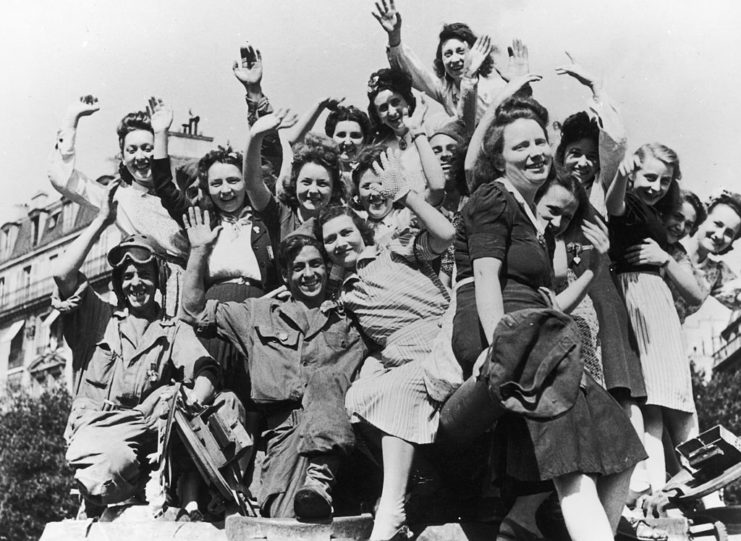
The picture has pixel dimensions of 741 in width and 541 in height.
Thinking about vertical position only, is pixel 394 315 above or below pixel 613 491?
above

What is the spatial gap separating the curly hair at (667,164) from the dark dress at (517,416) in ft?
7.67

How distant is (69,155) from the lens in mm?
9750

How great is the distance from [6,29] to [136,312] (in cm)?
490

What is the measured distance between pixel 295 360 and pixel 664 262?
251 centimetres

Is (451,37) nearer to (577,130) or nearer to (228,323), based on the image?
(577,130)

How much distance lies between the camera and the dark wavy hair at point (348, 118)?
9109 mm

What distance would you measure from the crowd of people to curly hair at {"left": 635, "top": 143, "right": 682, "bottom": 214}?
0.05 feet

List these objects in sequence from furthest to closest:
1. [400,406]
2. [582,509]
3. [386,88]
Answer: [386,88] → [400,406] → [582,509]

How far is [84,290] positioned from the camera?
8.56 m

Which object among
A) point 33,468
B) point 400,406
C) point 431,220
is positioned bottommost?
point 400,406

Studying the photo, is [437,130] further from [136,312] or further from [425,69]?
[136,312]

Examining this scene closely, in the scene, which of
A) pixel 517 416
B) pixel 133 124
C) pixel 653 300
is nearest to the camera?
pixel 517 416

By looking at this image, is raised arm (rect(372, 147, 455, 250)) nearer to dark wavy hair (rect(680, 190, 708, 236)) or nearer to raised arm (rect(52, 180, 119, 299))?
raised arm (rect(52, 180, 119, 299))

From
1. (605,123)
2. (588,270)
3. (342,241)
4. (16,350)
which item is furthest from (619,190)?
(16,350)
